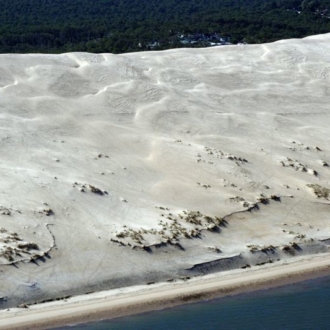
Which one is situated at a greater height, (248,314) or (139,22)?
(248,314)

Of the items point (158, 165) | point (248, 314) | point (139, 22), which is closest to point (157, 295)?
point (248, 314)

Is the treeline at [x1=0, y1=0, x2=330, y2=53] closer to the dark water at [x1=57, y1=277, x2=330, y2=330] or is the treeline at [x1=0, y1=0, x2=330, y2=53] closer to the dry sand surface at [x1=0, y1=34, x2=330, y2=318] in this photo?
the dry sand surface at [x1=0, y1=34, x2=330, y2=318]

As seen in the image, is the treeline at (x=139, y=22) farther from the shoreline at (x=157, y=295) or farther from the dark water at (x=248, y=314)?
the dark water at (x=248, y=314)

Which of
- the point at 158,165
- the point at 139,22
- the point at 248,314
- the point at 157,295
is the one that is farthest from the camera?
the point at 139,22

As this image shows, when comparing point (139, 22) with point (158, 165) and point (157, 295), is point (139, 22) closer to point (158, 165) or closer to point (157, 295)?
point (158, 165)

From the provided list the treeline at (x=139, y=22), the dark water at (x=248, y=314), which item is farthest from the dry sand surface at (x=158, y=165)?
the treeline at (x=139, y=22)

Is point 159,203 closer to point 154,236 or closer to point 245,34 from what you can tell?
point 154,236

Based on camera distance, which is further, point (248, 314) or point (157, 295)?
point (157, 295)
